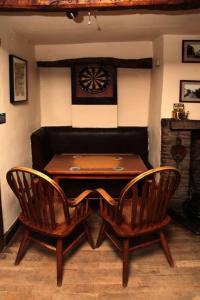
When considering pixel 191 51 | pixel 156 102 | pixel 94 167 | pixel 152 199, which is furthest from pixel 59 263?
pixel 191 51

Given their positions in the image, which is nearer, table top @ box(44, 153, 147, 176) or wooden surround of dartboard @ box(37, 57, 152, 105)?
table top @ box(44, 153, 147, 176)

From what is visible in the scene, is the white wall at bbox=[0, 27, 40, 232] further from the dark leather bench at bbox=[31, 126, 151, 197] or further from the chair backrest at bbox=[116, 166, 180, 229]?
the chair backrest at bbox=[116, 166, 180, 229]

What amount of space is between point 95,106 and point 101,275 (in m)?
2.42

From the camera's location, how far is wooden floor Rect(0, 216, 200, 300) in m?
2.16

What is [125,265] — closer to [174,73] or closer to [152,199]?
[152,199]

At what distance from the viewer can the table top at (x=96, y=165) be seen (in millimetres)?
2986

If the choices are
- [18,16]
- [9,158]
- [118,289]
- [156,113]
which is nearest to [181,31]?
[156,113]

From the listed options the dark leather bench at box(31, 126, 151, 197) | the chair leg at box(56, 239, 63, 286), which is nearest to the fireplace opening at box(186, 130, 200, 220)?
the dark leather bench at box(31, 126, 151, 197)

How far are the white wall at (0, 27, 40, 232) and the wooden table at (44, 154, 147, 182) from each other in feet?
1.29

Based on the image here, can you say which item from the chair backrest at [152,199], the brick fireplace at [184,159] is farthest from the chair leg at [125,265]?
the brick fireplace at [184,159]

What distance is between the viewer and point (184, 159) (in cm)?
348

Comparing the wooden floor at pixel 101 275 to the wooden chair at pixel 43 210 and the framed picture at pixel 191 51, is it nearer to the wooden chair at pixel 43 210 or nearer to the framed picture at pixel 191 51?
the wooden chair at pixel 43 210

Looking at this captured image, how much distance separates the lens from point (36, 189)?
2252mm

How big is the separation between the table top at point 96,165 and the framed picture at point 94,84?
2.91 ft
